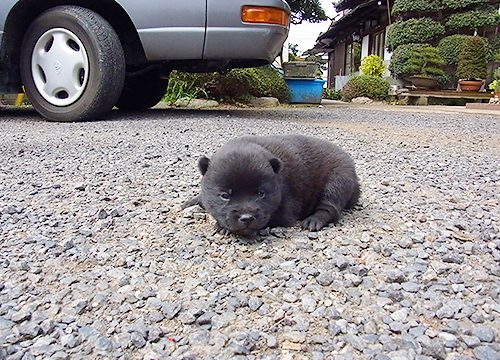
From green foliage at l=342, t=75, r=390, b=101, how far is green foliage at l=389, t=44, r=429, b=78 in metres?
0.88

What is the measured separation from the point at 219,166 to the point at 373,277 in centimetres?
90

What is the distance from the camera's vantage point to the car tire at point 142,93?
7.63 m

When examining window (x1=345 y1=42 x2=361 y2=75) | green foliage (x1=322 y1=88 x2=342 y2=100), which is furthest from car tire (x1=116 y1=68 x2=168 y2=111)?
window (x1=345 y1=42 x2=361 y2=75)

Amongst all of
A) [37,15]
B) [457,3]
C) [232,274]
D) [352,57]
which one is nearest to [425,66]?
[457,3]

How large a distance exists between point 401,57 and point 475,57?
2.48 metres

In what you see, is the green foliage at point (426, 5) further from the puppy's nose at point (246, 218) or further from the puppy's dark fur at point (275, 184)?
the puppy's nose at point (246, 218)

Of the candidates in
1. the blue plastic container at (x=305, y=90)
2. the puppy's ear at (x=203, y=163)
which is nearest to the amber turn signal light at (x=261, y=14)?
the puppy's ear at (x=203, y=163)

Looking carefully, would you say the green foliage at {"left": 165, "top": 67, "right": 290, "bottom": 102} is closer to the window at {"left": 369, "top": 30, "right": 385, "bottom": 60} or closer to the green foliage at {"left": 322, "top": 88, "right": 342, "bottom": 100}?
the green foliage at {"left": 322, "top": 88, "right": 342, "bottom": 100}

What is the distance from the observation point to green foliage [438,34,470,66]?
15518mm

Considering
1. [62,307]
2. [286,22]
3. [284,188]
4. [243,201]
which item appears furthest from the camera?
[286,22]

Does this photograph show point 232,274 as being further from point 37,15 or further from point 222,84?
point 222,84

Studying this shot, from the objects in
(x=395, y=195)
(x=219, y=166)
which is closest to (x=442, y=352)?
(x=219, y=166)

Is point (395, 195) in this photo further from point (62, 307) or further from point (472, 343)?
point (62, 307)

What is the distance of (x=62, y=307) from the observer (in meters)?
1.51
